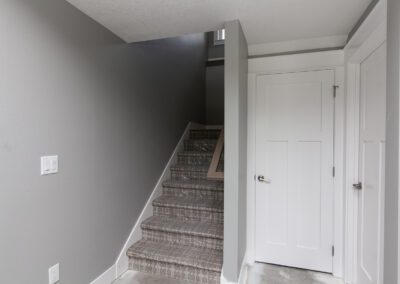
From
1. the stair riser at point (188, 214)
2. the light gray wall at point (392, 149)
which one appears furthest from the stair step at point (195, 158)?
the light gray wall at point (392, 149)

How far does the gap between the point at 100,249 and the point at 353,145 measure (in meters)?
2.34

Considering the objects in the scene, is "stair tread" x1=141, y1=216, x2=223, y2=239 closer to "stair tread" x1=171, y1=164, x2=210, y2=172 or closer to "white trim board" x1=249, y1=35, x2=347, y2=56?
"stair tread" x1=171, y1=164, x2=210, y2=172

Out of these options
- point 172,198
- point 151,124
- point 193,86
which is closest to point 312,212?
point 172,198

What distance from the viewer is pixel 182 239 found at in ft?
8.00

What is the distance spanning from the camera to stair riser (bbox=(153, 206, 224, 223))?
259cm

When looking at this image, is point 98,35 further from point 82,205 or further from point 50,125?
point 82,205

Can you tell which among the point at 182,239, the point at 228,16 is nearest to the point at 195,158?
the point at 182,239

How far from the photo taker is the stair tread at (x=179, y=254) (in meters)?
2.11

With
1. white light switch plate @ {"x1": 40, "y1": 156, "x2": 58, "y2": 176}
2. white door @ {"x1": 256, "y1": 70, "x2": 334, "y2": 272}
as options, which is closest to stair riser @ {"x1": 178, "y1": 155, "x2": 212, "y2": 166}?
white door @ {"x1": 256, "y1": 70, "x2": 334, "y2": 272}

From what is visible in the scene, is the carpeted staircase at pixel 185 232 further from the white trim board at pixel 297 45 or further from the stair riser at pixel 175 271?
the white trim board at pixel 297 45

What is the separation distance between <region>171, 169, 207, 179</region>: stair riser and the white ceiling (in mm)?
1732

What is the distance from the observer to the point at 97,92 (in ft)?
6.44

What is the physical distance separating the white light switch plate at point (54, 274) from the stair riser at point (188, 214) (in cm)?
125

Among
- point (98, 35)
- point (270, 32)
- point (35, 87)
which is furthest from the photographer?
point (270, 32)
